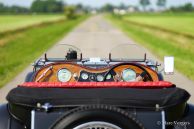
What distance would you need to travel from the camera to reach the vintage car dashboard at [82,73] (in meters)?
5.02

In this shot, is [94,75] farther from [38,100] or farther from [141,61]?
[38,100]

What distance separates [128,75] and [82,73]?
2.07 ft

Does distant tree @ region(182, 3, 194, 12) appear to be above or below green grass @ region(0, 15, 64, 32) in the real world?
above

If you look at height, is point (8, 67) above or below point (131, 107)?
below

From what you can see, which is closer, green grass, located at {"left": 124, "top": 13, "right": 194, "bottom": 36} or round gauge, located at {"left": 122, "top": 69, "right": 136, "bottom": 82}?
round gauge, located at {"left": 122, "top": 69, "right": 136, "bottom": 82}

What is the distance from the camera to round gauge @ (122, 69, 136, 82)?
16.5 ft

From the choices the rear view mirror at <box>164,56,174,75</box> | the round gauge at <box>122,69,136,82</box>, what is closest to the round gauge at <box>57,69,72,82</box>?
the round gauge at <box>122,69,136,82</box>

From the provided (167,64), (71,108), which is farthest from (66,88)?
(167,64)

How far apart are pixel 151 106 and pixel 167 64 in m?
1.81

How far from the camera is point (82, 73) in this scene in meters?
5.32

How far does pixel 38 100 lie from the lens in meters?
3.53

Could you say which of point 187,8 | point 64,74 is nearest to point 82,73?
point 64,74

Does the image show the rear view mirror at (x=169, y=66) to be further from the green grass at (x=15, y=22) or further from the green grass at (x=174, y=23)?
the green grass at (x=15, y=22)

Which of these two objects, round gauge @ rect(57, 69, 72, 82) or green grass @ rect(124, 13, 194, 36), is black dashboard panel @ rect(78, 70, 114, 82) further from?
green grass @ rect(124, 13, 194, 36)
